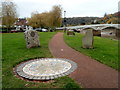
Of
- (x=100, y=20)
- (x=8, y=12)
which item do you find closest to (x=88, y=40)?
(x=8, y=12)

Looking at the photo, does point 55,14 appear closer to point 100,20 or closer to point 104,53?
point 104,53

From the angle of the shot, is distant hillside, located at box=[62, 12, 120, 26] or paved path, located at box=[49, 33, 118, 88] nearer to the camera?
paved path, located at box=[49, 33, 118, 88]

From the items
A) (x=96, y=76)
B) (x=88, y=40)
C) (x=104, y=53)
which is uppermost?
(x=88, y=40)

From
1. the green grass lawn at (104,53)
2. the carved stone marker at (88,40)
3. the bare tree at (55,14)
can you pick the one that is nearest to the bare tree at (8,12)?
the bare tree at (55,14)

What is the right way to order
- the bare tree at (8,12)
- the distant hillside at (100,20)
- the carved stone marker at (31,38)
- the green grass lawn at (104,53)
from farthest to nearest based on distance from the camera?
the distant hillside at (100,20), the bare tree at (8,12), the carved stone marker at (31,38), the green grass lawn at (104,53)

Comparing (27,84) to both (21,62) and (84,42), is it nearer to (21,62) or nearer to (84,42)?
(21,62)

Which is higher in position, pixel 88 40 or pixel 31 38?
pixel 31 38

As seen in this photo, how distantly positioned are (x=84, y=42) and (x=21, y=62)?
491 cm

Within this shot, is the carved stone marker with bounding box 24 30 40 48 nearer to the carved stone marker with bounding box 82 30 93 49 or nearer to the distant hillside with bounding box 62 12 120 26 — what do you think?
the carved stone marker with bounding box 82 30 93 49

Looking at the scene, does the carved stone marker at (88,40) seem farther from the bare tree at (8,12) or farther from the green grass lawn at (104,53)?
the bare tree at (8,12)

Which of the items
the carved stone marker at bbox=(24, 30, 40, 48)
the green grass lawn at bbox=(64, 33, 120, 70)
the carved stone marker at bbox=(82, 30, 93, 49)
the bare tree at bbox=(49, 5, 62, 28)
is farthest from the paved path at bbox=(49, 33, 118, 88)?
the bare tree at bbox=(49, 5, 62, 28)

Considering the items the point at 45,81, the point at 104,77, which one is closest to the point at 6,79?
the point at 45,81

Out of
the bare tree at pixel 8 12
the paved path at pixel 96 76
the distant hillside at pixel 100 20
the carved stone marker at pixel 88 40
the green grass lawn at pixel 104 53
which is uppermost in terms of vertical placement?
the distant hillside at pixel 100 20

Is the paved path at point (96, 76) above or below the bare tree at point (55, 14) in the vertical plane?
below
